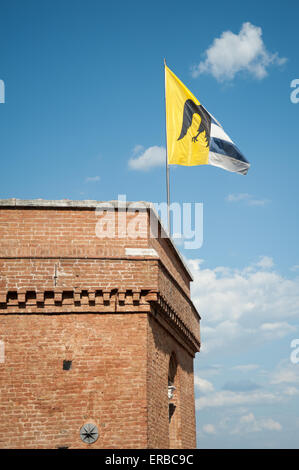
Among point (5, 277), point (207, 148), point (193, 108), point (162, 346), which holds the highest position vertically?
point (193, 108)

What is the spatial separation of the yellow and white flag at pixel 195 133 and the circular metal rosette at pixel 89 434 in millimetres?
8065

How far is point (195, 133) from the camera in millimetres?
15898

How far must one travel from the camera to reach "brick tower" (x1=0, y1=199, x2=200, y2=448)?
10828mm

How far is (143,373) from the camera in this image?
11297 millimetres

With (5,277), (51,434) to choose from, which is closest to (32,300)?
(5,277)

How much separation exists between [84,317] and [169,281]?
268 centimetres

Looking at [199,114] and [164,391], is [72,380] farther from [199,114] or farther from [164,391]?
[199,114]

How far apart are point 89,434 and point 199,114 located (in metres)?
9.90

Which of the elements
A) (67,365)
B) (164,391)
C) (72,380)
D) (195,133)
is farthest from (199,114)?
(72,380)

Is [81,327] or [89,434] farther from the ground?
[81,327]

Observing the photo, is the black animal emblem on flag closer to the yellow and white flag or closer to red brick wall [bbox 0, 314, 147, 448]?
the yellow and white flag

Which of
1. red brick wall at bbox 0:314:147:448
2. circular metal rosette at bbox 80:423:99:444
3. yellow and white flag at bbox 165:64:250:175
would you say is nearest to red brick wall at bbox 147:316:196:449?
red brick wall at bbox 0:314:147:448

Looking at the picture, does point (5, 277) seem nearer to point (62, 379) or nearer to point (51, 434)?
point (62, 379)
